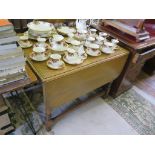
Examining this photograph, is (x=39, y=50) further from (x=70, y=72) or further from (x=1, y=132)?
(x=1, y=132)

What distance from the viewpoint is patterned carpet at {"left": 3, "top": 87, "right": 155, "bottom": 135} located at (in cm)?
142

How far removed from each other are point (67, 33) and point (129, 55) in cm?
61

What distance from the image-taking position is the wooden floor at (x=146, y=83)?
199cm

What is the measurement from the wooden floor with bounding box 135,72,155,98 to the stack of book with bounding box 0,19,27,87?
161cm

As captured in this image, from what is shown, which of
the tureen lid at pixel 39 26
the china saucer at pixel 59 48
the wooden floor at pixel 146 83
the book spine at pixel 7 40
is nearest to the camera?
the book spine at pixel 7 40

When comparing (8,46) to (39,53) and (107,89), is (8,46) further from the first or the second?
(107,89)

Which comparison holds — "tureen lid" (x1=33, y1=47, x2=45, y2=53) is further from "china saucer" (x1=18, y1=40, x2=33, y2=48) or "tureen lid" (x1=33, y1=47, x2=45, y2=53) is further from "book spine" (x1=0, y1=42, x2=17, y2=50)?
"book spine" (x1=0, y1=42, x2=17, y2=50)

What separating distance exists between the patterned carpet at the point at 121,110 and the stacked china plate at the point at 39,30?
67cm

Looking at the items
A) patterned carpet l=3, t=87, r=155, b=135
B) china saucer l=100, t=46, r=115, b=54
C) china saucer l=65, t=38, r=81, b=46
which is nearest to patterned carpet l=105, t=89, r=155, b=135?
patterned carpet l=3, t=87, r=155, b=135

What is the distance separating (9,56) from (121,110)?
1275 mm

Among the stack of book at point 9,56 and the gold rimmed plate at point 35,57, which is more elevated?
the stack of book at point 9,56

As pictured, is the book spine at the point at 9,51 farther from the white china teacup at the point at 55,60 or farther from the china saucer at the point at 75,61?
the china saucer at the point at 75,61

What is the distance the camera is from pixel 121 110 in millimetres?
1666

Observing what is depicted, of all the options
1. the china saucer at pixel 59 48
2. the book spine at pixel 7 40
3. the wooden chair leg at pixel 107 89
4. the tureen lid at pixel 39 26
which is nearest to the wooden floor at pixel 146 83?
the wooden chair leg at pixel 107 89
